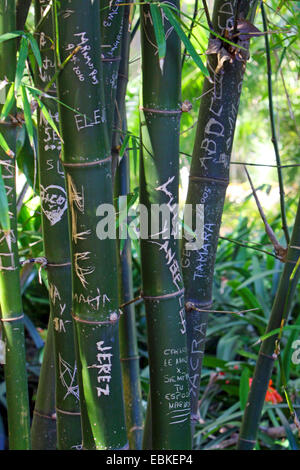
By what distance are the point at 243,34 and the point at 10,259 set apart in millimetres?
391

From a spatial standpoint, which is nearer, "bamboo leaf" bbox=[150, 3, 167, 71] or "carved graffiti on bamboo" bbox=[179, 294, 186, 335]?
"bamboo leaf" bbox=[150, 3, 167, 71]

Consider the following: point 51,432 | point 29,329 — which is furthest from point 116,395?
point 29,329

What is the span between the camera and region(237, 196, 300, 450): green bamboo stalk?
79 centimetres

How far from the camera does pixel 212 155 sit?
71cm

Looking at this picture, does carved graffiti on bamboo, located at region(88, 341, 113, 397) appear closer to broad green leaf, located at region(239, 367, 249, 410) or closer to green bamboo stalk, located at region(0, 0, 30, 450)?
green bamboo stalk, located at region(0, 0, 30, 450)

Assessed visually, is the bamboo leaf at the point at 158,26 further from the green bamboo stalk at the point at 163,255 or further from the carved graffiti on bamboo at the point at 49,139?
the carved graffiti on bamboo at the point at 49,139

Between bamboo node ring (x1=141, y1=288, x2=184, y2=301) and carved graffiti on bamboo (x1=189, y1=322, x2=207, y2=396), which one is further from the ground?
bamboo node ring (x1=141, y1=288, x2=184, y2=301)

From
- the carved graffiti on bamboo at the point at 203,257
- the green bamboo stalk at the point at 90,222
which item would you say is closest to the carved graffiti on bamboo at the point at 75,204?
the green bamboo stalk at the point at 90,222

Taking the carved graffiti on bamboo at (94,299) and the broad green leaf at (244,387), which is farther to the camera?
the broad green leaf at (244,387)

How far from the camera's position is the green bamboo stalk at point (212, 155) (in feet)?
2.30

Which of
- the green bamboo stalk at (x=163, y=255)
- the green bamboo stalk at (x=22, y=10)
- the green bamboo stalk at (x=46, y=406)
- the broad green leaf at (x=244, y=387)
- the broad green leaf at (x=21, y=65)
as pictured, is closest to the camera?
the broad green leaf at (x=21, y=65)

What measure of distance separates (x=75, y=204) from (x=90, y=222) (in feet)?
0.08

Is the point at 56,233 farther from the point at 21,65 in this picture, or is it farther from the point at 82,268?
the point at 21,65

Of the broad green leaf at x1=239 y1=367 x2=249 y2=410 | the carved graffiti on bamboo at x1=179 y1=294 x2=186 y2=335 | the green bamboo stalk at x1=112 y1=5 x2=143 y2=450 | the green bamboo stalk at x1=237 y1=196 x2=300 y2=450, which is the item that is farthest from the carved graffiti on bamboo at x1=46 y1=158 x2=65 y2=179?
the broad green leaf at x1=239 y1=367 x2=249 y2=410
